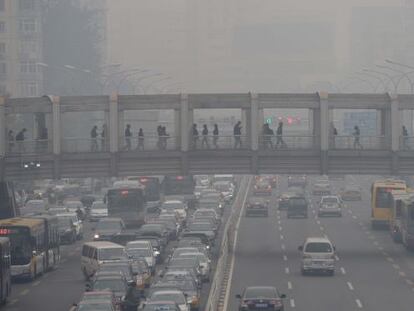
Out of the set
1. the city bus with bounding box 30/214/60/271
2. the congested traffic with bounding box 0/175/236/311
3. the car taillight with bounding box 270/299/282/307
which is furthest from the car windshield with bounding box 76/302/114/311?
the city bus with bounding box 30/214/60/271

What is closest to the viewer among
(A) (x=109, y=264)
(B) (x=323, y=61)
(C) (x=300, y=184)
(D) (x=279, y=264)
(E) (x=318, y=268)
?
(A) (x=109, y=264)

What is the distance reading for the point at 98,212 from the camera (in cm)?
8494

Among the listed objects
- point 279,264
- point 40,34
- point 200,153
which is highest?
point 40,34

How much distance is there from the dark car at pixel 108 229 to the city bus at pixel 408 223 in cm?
1218

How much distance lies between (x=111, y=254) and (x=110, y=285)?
30.2ft

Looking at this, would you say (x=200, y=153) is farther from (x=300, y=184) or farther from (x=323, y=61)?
(x=323, y=61)

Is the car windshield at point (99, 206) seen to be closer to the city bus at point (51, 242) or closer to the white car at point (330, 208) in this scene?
the white car at point (330, 208)

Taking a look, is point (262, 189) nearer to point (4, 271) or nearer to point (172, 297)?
point (4, 271)

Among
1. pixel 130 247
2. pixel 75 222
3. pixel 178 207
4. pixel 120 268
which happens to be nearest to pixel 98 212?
pixel 178 207

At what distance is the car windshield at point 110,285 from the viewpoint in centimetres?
4297

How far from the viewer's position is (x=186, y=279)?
44.2 metres

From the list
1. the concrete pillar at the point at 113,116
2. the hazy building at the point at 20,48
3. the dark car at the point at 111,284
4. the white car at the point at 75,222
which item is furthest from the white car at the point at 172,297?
the hazy building at the point at 20,48

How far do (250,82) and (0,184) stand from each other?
101 m

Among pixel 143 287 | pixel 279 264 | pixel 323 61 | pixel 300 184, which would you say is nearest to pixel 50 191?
pixel 300 184
